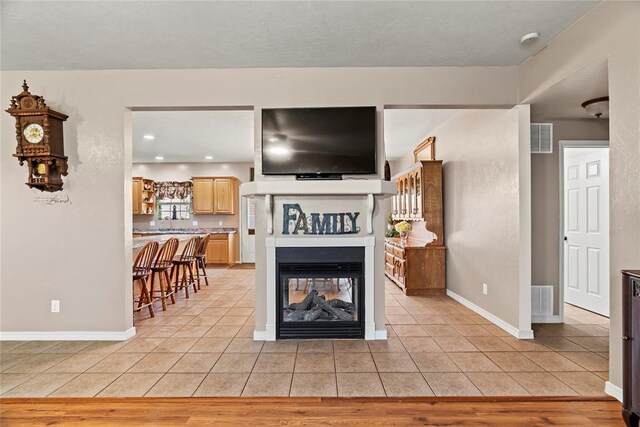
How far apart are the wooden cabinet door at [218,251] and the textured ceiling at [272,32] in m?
5.43

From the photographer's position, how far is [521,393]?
90.0 inches

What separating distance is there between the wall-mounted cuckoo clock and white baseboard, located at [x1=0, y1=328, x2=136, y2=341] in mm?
1470

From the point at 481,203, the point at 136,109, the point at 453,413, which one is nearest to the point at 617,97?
the point at 481,203

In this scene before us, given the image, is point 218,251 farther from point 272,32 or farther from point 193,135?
point 272,32

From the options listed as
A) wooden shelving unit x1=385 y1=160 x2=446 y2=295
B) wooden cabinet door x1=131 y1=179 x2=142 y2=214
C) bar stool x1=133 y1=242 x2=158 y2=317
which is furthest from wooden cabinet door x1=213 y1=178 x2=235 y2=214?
wooden shelving unit x1=385 y1=160 x2=446 y2=295

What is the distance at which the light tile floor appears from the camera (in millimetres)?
2369

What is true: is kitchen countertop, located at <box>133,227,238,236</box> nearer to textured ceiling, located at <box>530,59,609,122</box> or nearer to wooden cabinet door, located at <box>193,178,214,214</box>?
wooden cabinet door, located at <box>193,178,214,214</box>

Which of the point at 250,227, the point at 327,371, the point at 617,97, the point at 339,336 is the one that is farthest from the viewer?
the point at 250,227

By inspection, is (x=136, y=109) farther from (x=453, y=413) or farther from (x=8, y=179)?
(x=453, y=413)

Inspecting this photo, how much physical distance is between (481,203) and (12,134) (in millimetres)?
5067

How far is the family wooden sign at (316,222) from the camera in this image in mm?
3325

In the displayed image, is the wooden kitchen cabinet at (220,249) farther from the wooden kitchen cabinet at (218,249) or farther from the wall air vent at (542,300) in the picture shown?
the wall air vent at (542,300)

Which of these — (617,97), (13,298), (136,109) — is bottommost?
(13,298)

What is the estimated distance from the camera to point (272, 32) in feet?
8.73
